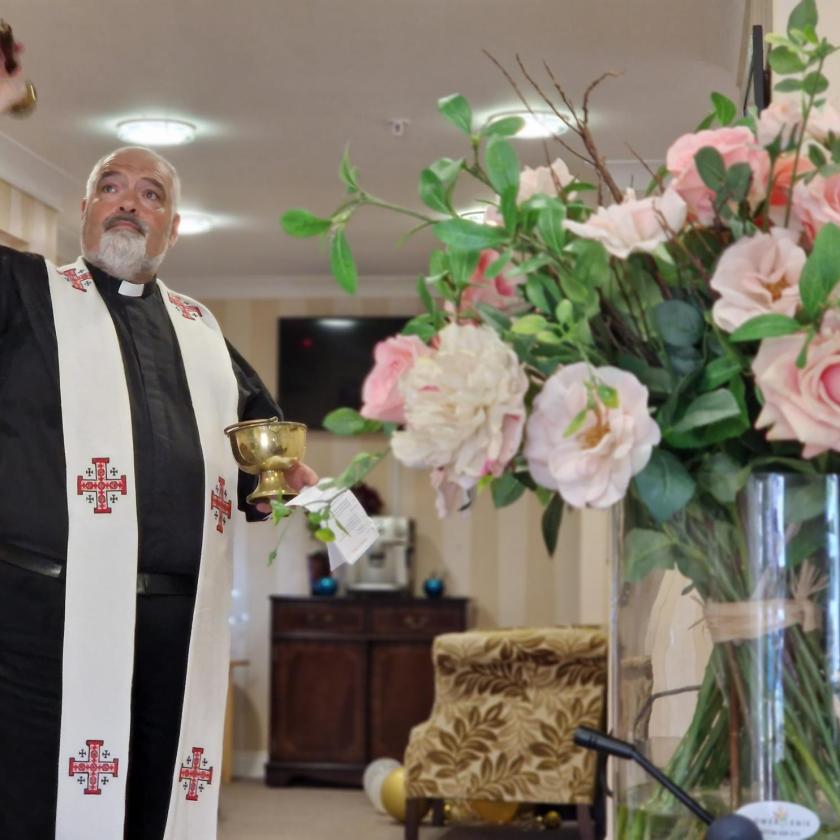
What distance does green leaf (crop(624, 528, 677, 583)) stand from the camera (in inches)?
37.1

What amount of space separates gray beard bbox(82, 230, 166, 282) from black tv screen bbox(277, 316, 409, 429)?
5.14 metres

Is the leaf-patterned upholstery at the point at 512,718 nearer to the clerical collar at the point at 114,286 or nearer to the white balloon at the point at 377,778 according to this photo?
the white balloon at the point at 377,778

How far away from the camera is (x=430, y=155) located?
5.22 metres

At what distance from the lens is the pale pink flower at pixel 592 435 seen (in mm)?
857

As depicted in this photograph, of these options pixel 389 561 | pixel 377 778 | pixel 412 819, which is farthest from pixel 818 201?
pixel 389 561

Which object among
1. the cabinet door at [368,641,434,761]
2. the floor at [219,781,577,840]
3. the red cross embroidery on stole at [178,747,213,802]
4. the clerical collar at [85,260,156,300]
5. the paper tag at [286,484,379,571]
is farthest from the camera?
the cabinet door at [368,641,434,761]

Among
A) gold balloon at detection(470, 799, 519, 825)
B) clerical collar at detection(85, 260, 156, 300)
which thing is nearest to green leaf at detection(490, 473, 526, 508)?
clerical collar at detection(85, 260, 156, 300)

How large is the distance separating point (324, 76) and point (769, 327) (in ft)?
12.1

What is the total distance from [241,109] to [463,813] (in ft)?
9.83

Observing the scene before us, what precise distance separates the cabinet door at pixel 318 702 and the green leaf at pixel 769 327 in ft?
20.7

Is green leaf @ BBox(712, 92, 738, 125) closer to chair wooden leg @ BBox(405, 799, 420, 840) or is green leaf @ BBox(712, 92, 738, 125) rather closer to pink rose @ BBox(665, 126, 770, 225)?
pink rose @ BBox(665, 126, 770, 225)

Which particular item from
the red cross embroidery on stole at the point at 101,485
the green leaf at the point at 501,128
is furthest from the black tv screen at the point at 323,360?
the green leaf at the point at 501,128

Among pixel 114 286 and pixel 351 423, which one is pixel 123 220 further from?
pixel 351 423

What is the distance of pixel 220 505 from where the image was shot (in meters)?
2.44
